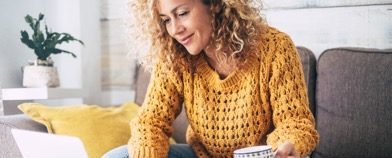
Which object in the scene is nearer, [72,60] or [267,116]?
[267,116]

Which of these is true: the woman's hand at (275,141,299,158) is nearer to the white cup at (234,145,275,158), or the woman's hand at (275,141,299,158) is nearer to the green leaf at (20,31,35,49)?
the white cup at (234,145,275,158)

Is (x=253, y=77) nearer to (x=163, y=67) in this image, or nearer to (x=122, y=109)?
(x=163, y=67)

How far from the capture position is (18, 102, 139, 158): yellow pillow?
57.4 inches

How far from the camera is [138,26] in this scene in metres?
1.32

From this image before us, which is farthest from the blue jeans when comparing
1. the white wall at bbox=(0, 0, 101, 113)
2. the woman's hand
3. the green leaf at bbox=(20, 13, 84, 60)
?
the white wall at bbox=(0, 0, 101, 113)

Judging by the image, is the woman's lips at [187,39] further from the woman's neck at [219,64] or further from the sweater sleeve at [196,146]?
the sweater sleeve at [196,146]

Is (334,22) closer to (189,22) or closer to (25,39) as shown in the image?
(189,22)

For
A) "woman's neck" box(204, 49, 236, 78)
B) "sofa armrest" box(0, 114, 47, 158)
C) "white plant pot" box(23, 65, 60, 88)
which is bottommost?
"sofa armrest" box(0, 114, 47, 158)

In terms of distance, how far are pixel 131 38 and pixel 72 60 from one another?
84cm

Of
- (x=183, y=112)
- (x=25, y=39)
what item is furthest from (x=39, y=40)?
(x=183, y=112)

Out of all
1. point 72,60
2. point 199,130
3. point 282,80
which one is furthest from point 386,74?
point 72,60

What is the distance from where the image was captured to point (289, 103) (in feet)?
3.71

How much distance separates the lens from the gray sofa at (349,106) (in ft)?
4.59

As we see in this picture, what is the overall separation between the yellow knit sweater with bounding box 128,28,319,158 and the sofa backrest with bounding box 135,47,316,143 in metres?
0.41
